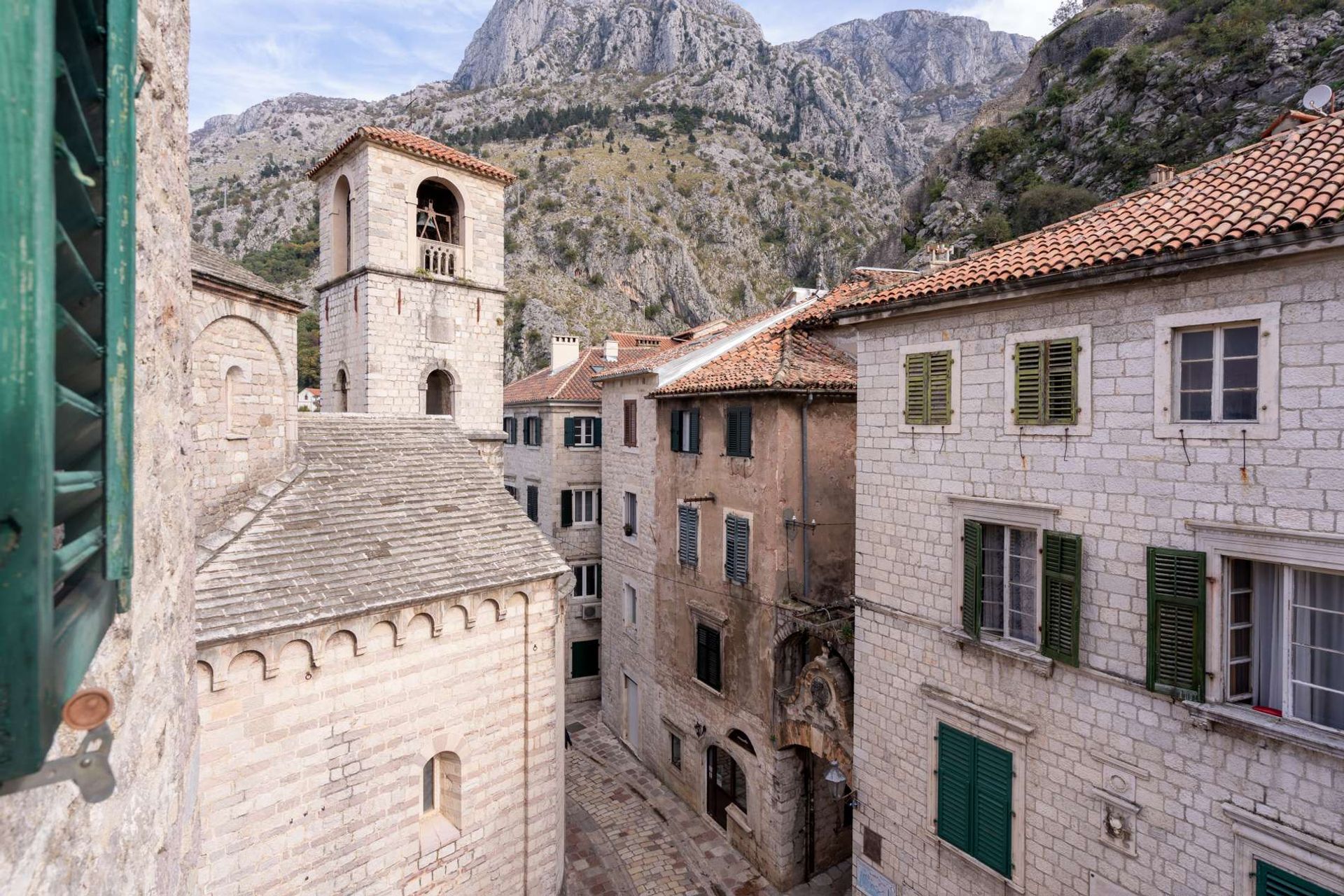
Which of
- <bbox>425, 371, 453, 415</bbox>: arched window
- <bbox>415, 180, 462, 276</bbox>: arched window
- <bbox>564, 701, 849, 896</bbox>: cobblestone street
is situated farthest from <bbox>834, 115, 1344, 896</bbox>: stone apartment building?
<bbox>415, 180, 462, 276</bbox>: arched window

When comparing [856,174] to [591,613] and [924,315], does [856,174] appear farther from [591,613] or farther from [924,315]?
[924,315]

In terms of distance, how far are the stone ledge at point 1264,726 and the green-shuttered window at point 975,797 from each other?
2.53 metres

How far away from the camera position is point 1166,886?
24.1ft

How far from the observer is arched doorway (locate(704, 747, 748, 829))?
16.0 metres

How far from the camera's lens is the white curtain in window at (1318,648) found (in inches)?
253

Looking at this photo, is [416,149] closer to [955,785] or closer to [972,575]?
[972,575]

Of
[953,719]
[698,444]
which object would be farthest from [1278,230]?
[698,444]

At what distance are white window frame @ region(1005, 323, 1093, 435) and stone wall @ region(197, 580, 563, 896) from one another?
7562mm

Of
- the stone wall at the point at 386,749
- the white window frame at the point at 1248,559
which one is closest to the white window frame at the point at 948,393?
the white window frame at the point at 1248,559

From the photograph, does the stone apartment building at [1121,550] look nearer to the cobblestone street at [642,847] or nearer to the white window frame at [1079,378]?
the white window frame at [1079,378]

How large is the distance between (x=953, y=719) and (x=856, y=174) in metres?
97.8

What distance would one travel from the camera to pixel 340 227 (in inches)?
630

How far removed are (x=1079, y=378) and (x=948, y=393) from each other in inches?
68.9

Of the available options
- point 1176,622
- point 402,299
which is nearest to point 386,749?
point 1176,622
